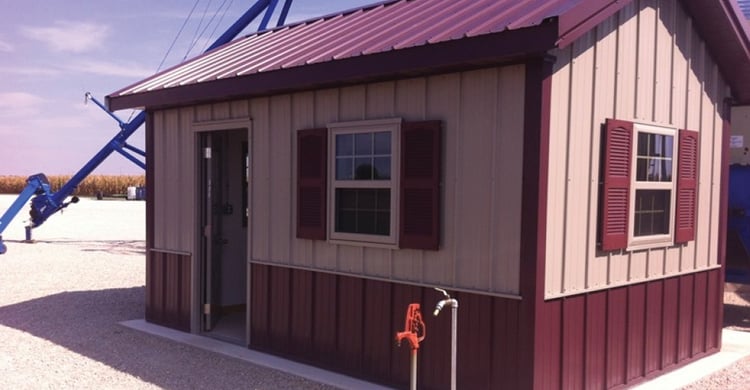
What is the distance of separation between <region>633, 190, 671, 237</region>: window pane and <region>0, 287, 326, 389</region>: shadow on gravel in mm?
3083

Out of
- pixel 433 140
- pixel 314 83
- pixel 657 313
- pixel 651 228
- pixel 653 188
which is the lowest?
pixel 657 313

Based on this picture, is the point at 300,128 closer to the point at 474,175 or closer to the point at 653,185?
the point at 474,175

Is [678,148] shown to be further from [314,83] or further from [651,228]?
[314,83]

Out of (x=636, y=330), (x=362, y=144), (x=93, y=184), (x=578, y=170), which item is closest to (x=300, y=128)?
(x=362, y=144)

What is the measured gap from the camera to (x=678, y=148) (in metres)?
5.94

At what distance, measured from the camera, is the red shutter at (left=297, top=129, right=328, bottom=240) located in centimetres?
586

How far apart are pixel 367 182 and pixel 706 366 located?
146 inches

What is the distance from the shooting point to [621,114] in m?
5.30

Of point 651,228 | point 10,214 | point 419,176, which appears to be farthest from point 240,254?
point 10,214

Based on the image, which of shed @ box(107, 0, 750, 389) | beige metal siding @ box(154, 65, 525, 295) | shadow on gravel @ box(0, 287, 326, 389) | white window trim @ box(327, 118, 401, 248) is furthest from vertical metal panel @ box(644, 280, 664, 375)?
shadow on gravel @ box(0, 287, 326, 389)

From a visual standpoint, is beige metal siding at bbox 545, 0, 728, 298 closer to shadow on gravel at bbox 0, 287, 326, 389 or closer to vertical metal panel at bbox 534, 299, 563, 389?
vertical metal panel at bbox 534, 299, 563, 389

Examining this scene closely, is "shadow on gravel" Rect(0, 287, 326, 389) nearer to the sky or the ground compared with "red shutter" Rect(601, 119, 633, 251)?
nearer to the ground

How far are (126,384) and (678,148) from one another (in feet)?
17.0

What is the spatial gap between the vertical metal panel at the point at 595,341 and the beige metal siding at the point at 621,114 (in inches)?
5.3
